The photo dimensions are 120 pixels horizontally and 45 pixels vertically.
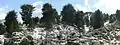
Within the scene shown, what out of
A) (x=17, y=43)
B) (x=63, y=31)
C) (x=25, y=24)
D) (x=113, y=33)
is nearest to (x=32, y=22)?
(x=25, y=24)

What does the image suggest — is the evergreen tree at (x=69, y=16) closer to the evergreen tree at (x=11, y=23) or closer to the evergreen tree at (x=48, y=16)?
the evergreen tree at (x=48, y=16)

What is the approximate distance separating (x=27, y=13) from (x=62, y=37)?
27232 mm

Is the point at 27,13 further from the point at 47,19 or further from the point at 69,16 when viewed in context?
the point at 69,16

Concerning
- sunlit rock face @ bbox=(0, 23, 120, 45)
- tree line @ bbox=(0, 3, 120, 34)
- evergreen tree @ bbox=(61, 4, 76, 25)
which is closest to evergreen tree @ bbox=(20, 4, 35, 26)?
tree line @ bbox=(0, 3, 120, 34)

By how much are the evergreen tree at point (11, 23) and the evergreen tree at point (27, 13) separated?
6.10m

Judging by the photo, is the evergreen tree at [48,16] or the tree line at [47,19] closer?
the tree line at [47,19]

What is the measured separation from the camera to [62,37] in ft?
384

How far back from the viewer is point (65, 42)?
110 meters

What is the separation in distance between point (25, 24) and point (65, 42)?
3484cm

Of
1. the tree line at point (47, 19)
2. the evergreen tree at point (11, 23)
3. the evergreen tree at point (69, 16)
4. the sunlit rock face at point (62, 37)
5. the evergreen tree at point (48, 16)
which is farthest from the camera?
the evergreen tree at point (69, 16)

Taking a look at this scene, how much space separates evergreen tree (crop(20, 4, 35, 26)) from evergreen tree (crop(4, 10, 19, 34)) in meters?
6.10

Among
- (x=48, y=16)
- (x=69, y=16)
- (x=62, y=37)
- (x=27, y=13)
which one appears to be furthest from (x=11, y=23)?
(x=69, y=16)

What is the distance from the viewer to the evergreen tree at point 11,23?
121m

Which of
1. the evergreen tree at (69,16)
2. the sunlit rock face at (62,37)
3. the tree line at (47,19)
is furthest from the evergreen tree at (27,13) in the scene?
the evergreen tree at (69,16)
